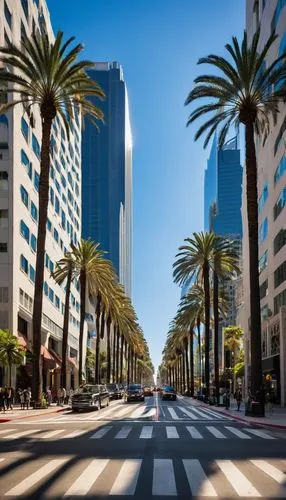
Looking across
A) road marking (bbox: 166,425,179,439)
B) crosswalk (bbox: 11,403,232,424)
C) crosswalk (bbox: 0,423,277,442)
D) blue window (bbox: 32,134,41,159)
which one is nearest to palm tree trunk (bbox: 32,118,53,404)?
crosswalk (bbox: 11,403,232,424)

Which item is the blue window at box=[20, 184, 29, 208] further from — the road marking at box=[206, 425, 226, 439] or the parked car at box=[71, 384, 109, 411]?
the road marking at box=[206, 425, 226, 439]

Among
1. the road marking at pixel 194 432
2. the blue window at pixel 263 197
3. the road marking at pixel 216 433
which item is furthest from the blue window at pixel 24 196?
the road marking at pixel 216 433

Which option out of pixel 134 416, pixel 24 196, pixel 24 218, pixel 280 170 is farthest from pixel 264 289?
pixel 134 416

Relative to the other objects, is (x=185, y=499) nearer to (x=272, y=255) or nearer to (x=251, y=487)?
(x=251, y=487)

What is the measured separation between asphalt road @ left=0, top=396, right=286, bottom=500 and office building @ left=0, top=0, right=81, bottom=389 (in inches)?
1074

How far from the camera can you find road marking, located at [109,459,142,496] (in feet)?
36.9

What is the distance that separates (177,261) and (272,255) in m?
10.1

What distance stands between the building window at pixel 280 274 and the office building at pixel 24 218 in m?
23.2

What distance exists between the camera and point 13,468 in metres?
13.9

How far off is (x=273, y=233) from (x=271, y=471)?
1931 inches

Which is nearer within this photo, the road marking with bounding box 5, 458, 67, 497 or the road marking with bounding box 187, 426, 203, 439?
the road marking with bounding box 5, 458, 67, 497

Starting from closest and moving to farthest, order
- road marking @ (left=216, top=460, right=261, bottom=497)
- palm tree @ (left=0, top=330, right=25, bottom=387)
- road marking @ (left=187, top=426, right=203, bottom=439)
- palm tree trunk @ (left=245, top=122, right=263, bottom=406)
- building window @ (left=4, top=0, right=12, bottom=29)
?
1. road marking @ (left=216, top=460, right=261, bottom=497)
2. road marking @ (left=187, top=426, right=203, bottom=439)
3. palm tree trunk @ (left=245, top=122, right=263, bottom=406)
4. palm tree @ (left=0, top=330, right=25, bottom=387)
5. building window @ (left=4, top=0, right=12, bottom=29)

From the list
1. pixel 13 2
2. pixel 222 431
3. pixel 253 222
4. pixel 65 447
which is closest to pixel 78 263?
pixel 13 2

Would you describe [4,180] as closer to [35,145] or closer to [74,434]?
[35,145]
